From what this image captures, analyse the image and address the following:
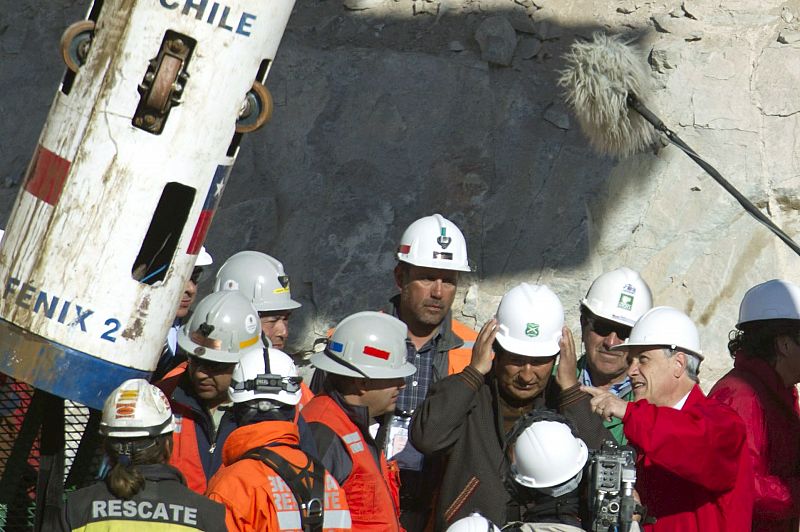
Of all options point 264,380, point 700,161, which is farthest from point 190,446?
point 700,161

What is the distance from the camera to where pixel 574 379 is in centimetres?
555

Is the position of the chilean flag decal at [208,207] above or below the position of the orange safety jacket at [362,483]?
above

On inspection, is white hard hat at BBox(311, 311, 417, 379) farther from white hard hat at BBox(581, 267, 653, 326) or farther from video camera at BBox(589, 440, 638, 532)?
white hard hat at BBox(581, 267, 653, 326)

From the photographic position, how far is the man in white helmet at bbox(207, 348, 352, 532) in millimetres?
4668

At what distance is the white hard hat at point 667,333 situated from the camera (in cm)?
548

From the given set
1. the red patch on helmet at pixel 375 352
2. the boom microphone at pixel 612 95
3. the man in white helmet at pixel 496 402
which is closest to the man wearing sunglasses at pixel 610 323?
the boom microphone at pixel 612 95

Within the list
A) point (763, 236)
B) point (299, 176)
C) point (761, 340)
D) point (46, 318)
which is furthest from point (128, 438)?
point (763, 236)

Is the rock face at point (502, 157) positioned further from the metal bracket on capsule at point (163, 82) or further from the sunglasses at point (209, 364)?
the metal bracket on capsule at point (163, 82)

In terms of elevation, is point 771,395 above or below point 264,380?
above

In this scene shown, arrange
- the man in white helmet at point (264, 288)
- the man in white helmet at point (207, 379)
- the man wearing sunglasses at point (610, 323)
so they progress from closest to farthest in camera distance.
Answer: the man in white helmet at point (207, 379) < the man wearing sunglasses at point (610, 323) < the man in white helmet at point (264, 288)

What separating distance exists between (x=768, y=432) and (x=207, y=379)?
8.64 feet

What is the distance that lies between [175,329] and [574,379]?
90.7 inches

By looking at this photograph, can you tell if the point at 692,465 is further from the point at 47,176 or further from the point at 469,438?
the point at 47,176

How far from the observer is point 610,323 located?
6707mm
